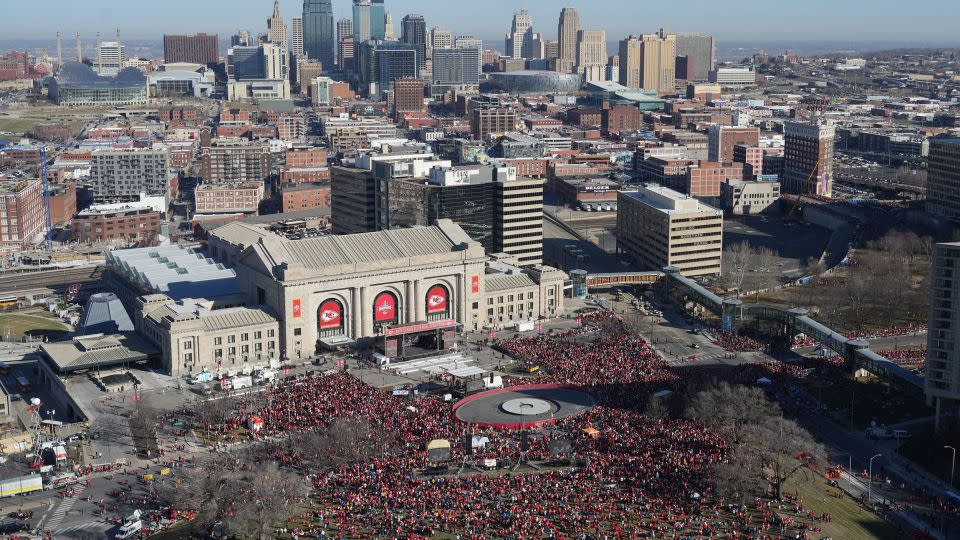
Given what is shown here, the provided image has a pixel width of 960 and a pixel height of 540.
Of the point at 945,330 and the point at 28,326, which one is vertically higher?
the point at 945,330

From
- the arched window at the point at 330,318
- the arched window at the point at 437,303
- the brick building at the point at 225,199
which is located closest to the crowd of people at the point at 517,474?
the arched window at the point at 330,318

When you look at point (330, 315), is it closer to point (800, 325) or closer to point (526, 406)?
point (526, 406)

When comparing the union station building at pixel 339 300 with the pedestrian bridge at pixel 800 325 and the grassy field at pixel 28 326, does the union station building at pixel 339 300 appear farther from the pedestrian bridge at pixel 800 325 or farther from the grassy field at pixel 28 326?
the pedestrian bridge at pixel 800 325

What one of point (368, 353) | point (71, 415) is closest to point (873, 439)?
point (368, 353)

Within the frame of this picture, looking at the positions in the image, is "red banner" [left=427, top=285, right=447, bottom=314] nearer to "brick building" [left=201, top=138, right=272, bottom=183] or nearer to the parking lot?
the parking lot

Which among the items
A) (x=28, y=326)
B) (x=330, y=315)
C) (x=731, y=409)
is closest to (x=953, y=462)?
(x=731, y=409)

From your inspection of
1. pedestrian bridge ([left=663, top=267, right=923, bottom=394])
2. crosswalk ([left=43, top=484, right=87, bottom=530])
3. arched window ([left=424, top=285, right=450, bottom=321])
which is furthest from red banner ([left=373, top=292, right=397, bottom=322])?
crosswalk ([left=43, top=484, right=87, bottom=530])
